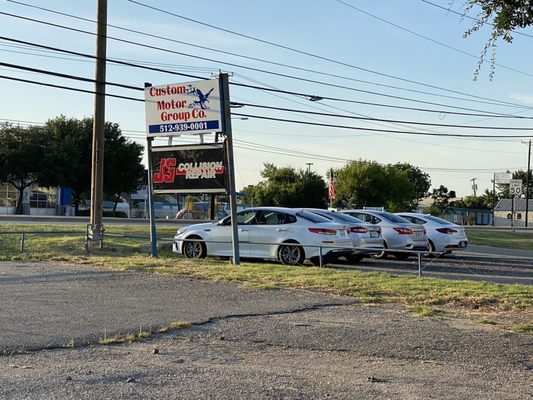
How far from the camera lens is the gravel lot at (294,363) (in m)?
5.71

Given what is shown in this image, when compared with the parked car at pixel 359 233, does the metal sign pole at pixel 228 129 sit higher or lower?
higher

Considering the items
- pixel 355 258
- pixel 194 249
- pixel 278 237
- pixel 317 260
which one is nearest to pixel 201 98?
pixel 278 237

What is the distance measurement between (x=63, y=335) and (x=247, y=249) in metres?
9.70

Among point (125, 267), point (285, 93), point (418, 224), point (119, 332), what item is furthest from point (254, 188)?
point (119, 332)

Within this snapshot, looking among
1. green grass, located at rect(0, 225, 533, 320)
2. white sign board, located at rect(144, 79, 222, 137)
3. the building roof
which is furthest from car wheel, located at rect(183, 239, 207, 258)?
the building roof

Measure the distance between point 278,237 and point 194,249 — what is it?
2628 mm

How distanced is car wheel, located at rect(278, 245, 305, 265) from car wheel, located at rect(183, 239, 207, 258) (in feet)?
7.58

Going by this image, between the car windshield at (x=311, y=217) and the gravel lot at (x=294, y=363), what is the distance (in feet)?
25.3

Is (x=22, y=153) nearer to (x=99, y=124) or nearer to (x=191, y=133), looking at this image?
(x=99, y=124)

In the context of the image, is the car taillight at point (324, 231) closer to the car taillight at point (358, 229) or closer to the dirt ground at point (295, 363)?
the car taillight at point (358, 229)

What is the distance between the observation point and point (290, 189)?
215 ft

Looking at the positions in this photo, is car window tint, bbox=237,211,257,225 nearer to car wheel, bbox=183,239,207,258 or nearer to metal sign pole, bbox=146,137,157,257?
car wheel, bbox=183,239,207,258

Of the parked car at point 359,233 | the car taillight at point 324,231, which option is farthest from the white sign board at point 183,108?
the parked car at point 359,233

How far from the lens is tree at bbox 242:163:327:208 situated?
6538 centimetres
